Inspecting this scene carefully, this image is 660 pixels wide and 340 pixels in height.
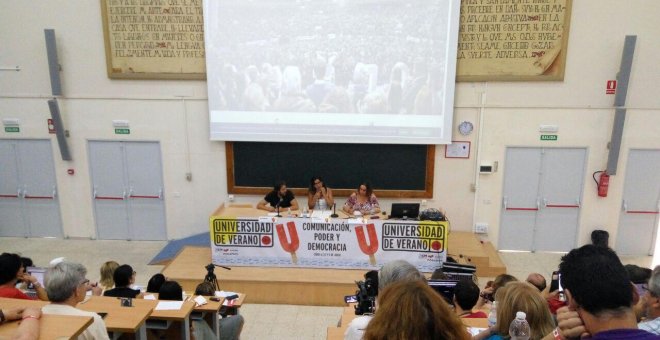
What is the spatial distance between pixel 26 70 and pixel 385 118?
6289mm

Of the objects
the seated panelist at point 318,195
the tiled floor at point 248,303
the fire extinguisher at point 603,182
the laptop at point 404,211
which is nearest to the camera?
the tiled floor at point 248,303

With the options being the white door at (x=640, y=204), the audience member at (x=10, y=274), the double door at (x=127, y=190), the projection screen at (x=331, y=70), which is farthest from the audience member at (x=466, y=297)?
the double door at (x=127, y=190)

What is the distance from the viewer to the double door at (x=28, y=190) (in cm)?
794

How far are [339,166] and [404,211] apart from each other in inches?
71.7

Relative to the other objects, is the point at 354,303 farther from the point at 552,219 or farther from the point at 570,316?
the point at 552,219

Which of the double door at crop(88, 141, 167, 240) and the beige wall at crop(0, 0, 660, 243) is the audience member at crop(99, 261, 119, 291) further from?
the double door at crop(88, 141, 167, 240)

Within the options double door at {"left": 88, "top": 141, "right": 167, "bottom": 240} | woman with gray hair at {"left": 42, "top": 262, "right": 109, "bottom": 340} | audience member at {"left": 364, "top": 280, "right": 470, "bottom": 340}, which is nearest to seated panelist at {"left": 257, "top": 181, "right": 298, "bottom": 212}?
double door at {"left": 88, "top": 141, "right": 167, "bottom": 240}

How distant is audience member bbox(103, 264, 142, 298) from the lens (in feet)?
12.6

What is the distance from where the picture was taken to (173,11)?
7180 millimetres

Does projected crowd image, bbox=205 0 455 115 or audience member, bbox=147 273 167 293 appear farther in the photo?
projected crowd image, bbox=205 0 455 115

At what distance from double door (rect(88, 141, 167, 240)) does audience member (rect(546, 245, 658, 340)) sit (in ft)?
24.3

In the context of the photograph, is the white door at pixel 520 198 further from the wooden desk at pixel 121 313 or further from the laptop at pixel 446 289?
the wooden desk at pixel 121 313

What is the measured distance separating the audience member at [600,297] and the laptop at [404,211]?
4.53m

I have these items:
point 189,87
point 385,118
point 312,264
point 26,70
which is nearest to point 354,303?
point 312,264
